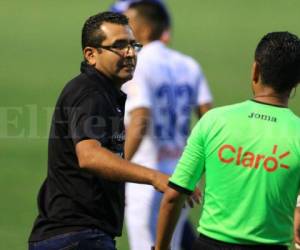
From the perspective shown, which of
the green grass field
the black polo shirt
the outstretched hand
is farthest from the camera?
the green grass field

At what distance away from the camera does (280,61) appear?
4.21 metres

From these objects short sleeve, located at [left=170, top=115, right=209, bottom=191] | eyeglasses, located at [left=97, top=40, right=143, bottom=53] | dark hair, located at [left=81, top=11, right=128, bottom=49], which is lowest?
short sleeve, located at [left=170, top=115, right=209, bottom=191]

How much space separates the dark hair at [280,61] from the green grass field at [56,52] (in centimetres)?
554

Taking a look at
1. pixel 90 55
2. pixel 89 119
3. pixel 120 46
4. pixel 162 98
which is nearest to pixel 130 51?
pixel 120 46

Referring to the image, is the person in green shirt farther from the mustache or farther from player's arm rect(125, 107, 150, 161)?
player's arm rect(125, 107, 150, 161)

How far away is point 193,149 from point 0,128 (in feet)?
24.4

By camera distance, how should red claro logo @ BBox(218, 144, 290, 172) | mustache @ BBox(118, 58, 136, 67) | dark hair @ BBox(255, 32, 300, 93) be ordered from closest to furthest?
red claro logo @ BBox(218, 144, 290, 172) < dark hair @ BBox(255, 32, 300, 93) < mustache @ BBox(118, 58, 136, 67)

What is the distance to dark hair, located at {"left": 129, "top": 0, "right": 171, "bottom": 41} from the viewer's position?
6.88m

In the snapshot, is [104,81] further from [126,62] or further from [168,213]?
[168,213]

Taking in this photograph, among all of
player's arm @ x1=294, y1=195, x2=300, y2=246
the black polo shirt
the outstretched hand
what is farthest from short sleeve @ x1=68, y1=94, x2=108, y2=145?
player's arm @ x1=294, y1=195, x2=300, y2=246

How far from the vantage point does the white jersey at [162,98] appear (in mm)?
6594

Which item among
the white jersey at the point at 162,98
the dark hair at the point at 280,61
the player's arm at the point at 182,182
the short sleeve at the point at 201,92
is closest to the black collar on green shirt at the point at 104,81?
the player's arm at the point at 182,182

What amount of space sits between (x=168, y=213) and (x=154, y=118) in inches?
96.7

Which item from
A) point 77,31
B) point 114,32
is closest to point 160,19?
point 114,32
